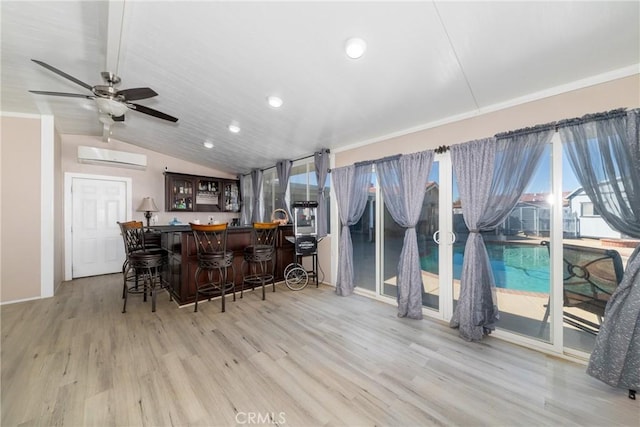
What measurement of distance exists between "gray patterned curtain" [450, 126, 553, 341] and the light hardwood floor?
0.87ft

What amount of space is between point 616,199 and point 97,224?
757 cm

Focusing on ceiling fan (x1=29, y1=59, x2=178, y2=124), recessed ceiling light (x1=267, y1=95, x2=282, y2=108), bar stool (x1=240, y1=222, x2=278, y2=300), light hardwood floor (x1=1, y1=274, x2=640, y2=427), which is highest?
recessed ceiling light (x1=267, y1=95, x2=282, y2=108)

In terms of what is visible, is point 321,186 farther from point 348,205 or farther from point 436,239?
point 436,239

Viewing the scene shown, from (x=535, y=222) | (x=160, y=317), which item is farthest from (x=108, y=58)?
(x=535, y=222)

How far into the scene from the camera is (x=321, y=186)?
4.14 metres

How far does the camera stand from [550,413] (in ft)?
4.94

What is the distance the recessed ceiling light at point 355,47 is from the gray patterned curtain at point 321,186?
2.26 m

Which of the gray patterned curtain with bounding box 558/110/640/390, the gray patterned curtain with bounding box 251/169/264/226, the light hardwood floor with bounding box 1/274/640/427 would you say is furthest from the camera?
the gray patterned curtain with bounding box 251/169/264/226

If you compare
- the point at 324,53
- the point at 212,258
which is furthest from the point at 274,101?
the point at 212,258

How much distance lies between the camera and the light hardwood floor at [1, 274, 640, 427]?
149 centimetres

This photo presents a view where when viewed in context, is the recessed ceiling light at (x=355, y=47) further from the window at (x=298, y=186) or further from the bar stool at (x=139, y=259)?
the bar stool at (x=139, y=259)

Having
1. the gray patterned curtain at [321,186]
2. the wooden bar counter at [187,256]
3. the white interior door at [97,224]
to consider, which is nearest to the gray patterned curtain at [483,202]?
the gray patterned curtain at [321,186]

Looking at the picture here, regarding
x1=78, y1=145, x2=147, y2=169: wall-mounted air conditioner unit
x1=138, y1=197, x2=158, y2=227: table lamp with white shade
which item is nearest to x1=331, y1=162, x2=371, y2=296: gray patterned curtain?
x1=138, y1=197, x2=158, y2=227: table lamp with white shade

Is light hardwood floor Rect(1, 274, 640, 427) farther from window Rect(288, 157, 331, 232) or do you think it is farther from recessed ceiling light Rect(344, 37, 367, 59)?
recessed ceiling light Rect(344, 37, 367, 59)
